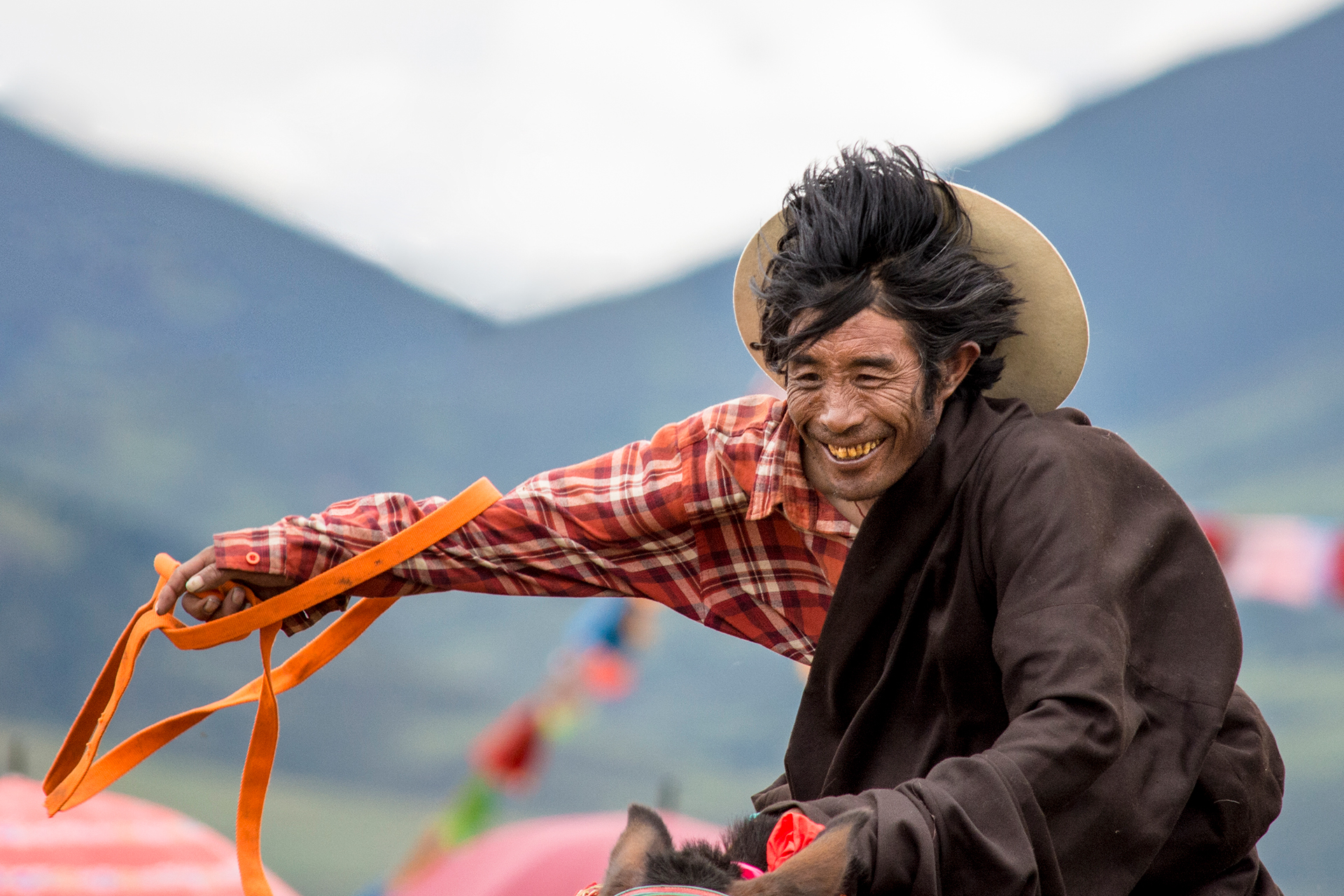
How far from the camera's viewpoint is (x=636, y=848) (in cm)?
141

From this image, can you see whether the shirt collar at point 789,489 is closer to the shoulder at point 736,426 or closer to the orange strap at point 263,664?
the shoulder at point 736,426

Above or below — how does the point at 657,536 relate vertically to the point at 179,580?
above

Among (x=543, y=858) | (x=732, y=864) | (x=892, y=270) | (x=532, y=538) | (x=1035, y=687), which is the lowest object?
(x=543, y=858)

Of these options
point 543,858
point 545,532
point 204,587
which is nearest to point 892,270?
point 545,532

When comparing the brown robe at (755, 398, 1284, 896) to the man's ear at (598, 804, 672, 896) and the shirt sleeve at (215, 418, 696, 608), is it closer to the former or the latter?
the man's ear at (598, 804, 672, 896)

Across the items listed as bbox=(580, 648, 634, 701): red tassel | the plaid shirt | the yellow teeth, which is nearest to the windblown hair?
the yellow teeth

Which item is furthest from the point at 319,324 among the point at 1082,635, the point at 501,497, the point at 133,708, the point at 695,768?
the point at 1082,635

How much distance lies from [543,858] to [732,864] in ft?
8.60

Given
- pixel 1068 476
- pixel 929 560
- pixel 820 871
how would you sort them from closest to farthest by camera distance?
pixel 820 871 → pixel 1068 476 → pixel 929 560

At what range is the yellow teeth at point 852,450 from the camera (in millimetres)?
2004

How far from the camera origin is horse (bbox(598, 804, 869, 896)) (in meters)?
1.29

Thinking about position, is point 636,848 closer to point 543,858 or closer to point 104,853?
point 543,858

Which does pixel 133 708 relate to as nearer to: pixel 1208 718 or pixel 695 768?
pixel 695 768

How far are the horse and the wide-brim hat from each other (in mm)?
987
